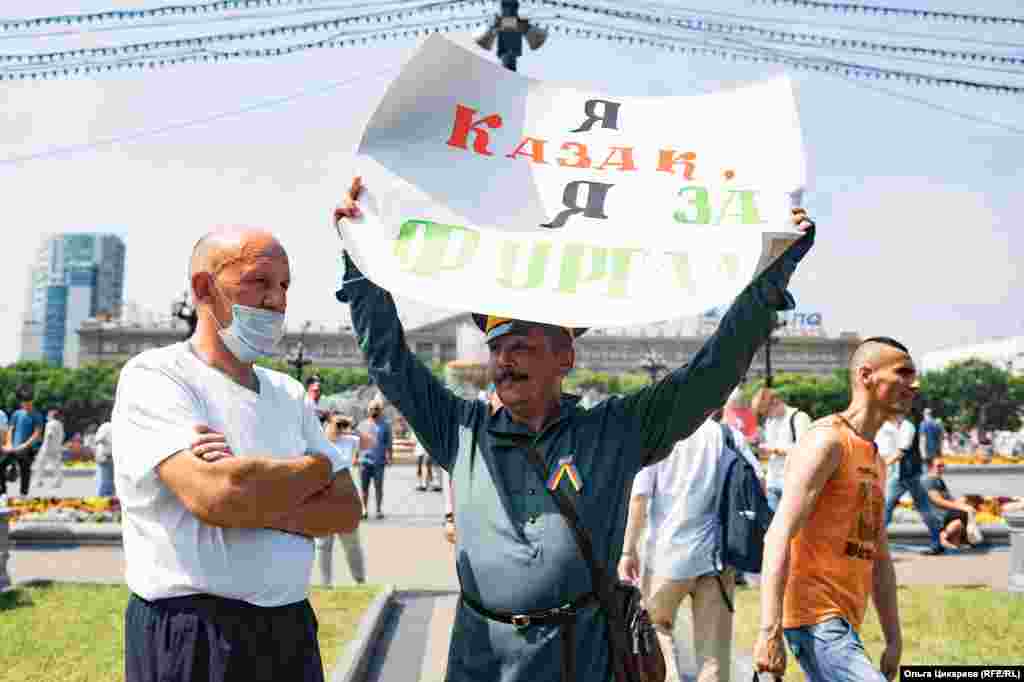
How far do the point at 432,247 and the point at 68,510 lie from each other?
12676 millimetres

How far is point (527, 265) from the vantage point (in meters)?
2.49

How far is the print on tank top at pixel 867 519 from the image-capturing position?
3166 mm

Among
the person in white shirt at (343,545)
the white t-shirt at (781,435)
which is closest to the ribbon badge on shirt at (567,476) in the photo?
the person in white shirt at (343,545)

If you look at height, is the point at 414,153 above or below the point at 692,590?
above

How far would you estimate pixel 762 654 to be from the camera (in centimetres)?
301

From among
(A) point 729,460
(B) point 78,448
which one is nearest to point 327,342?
(B) point 78,448

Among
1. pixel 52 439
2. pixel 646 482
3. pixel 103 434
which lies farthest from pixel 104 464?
pixel 646 482

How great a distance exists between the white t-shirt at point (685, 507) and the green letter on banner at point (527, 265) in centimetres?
261

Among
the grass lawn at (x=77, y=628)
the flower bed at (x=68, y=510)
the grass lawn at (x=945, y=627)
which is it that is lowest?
the flower bed at (x=68, y=510)

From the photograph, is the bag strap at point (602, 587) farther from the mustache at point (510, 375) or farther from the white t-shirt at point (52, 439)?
the white t-shirt at point (52, 439)

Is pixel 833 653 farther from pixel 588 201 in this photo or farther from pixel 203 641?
pixel 203 641

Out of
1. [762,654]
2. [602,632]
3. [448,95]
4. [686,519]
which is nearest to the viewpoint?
[602,632]

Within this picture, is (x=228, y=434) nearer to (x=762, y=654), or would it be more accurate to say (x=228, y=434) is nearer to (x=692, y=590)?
(x=762, y=654)

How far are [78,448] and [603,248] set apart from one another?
39.2 m
